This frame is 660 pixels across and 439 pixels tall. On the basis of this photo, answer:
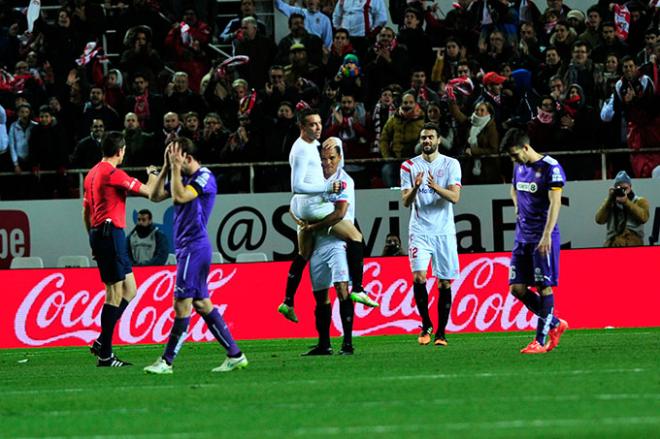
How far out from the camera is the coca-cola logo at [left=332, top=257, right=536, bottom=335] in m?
19.7

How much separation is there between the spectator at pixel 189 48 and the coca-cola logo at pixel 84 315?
18.3 ft

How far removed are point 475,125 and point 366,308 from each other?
11.1 ft

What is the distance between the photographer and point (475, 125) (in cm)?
2116

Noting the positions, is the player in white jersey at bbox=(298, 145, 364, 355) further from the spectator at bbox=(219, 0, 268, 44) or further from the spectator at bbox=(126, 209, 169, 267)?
the spectator at bbox=(219, 0, 268, 44)

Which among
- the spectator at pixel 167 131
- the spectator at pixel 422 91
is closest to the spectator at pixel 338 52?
the spectator at pixel 422 91

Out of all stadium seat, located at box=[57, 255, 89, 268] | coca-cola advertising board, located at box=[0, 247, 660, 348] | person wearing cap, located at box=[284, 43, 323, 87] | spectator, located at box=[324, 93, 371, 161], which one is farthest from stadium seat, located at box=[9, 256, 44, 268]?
person wearing cap, located at box=[284, 43, 323, 87]

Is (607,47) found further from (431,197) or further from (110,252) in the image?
(110,252)

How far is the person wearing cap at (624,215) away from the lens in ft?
66.4

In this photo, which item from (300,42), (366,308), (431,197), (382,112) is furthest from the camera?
(300,42)

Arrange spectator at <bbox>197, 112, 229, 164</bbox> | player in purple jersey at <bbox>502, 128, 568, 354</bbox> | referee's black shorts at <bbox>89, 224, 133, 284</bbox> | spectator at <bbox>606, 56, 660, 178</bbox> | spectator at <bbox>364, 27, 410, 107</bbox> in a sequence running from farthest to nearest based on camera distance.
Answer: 1. spectator at <bbox>364, 27, 410, 107</bbox>
2. spectator at <bbox>197, 112, 229, 164</bbox>
3. spectator at <bbox>606, 56, 660, 178</bbox>
4. referee's black shorts at <bbox>89, 224, 133, 284</bbox>
5. player in purple jersey at <bbox>502, 128, 568, 354</bbox>

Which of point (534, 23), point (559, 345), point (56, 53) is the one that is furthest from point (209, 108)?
point (559, 345)

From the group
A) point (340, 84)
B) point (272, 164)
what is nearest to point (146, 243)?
point (272, 164)

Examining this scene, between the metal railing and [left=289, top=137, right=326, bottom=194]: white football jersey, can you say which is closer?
[left=289, top=137, right=326, bottom=194]: white football jersey

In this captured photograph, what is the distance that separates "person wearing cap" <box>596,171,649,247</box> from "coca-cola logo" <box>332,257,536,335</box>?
5.57ft
